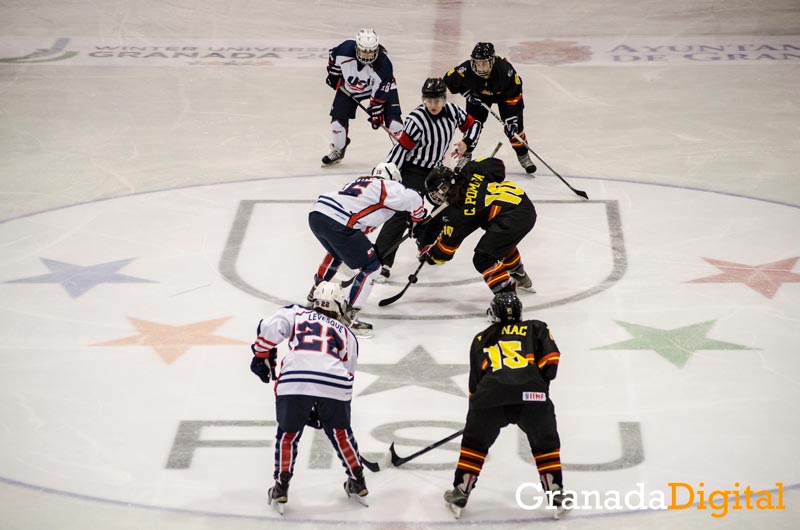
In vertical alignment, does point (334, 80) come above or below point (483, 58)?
below

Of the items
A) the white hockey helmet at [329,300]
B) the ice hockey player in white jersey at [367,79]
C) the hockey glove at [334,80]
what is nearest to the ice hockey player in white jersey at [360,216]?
the white hockey helmet at [329,300]

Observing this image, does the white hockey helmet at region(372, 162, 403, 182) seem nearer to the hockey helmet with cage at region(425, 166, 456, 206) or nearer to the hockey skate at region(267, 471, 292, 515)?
the hockey helmet with cage at region(425, 166, 456, 206)

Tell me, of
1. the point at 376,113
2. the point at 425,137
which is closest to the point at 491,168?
the point at 425,137

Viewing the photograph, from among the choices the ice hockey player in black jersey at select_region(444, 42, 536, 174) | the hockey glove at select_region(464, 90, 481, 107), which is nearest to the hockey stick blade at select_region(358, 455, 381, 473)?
the ice hockey player in black jersey at select_region(444, 42, 536, 174)

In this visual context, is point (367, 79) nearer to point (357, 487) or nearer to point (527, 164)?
point (527, 164)

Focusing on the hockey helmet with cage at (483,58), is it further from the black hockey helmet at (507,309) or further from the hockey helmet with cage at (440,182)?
the black hockey helmet at (507,309)

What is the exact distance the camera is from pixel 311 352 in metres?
5.12

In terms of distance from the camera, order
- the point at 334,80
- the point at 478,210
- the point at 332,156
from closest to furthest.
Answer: the point at 478,210, the point at 334,80, the point at 332,156

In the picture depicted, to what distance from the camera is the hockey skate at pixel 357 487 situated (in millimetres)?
5332

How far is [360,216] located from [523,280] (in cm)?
128

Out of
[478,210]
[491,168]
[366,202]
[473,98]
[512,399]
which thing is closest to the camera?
[512,399]

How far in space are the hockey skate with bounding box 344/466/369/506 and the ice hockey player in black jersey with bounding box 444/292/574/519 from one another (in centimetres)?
39

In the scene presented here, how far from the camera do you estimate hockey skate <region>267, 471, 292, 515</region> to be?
5.24m

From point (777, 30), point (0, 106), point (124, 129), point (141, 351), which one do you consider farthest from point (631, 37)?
point (141, 351)
